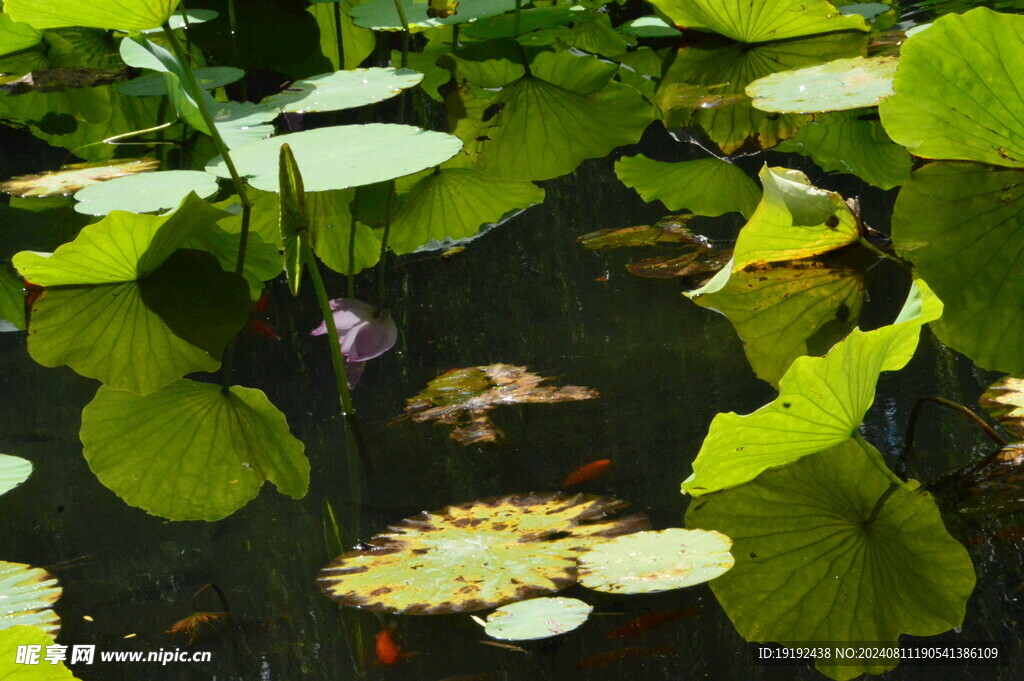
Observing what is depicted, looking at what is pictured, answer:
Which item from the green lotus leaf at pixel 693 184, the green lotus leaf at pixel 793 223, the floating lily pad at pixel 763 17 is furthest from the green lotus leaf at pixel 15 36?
the green lotus leaf at pixel 793 223

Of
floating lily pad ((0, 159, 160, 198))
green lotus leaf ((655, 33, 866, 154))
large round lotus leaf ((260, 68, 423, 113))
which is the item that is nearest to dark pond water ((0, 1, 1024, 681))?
green lotus leaf ((655, 33, 866, 154))

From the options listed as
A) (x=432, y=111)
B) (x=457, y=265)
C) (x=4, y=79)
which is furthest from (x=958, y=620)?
(x=4, y=79)

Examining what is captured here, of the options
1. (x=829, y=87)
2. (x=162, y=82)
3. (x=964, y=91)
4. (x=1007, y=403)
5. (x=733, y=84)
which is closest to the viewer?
(x=1007, y=403)

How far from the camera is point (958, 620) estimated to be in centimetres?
72

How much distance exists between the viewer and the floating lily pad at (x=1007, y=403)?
36.1 inches

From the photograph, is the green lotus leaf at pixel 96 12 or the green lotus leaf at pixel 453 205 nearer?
the green lotus leaf at pixel 96 12

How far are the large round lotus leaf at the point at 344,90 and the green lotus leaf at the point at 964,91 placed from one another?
1.22 meters

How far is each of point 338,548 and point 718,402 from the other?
0.45 metres

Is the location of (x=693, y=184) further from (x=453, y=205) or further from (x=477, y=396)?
(x=477, y=396)

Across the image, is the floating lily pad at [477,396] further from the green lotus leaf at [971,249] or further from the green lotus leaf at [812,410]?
the green lotus leaf at [971,249]

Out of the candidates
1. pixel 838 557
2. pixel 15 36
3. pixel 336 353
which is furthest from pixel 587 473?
pixel 15 36

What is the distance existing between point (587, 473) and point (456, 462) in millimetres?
151

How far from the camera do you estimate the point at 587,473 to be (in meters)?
0.96

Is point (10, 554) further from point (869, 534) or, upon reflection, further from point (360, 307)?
point (869, 534)
